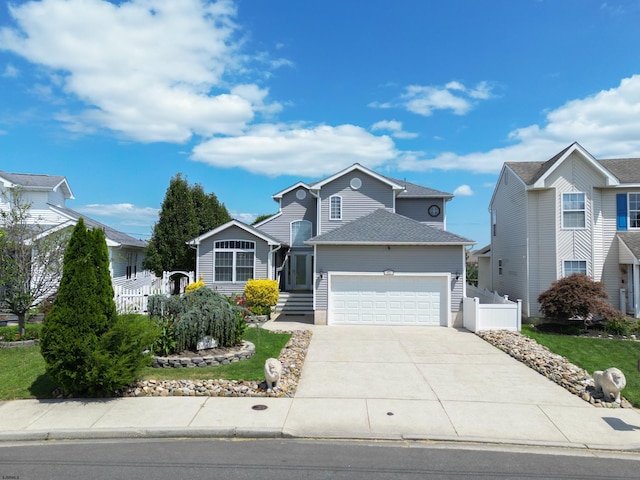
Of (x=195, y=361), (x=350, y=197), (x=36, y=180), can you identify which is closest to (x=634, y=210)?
(x=350, y=197)

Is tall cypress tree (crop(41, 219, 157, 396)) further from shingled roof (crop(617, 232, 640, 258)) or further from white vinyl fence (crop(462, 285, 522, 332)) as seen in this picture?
shingled roof (crop(617, 232, 640, 258))

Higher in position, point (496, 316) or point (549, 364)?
point (496, 316)

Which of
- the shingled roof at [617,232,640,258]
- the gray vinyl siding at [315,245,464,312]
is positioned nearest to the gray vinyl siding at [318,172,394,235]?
the gray vinyl siding at [315,245,464,312]

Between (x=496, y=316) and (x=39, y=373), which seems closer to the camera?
(x=39, y=373)

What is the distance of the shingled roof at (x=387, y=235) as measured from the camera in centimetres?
1730

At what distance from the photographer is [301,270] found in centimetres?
2491

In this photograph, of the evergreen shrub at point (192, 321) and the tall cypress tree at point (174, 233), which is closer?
the evergreen shrub at point (192, 321)

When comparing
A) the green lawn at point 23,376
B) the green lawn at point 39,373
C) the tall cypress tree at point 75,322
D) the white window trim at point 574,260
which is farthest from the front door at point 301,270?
the tall cypress tree at point 75,322

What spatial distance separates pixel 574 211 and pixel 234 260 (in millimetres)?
15977

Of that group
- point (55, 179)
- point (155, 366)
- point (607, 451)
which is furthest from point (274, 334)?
point (55, 179)

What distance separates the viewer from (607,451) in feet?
20.4

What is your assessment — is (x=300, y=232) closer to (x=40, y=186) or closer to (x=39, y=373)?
(x=40, y=186)

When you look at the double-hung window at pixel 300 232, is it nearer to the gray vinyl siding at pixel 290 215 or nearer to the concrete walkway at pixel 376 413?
the gray vinyl siding at pixel 290 215

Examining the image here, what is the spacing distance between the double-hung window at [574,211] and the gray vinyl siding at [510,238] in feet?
5.23
